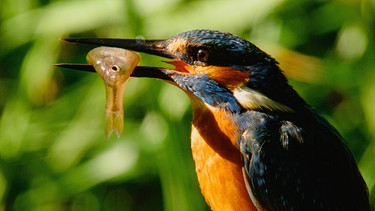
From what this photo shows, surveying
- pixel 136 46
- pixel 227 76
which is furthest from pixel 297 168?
pixel 136 46

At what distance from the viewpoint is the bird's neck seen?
3.48 metres

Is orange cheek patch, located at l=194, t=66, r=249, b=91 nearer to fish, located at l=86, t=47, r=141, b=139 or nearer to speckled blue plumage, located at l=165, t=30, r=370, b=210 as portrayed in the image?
speckled blue plumage, located at l=165, t=30, r=370, b=210

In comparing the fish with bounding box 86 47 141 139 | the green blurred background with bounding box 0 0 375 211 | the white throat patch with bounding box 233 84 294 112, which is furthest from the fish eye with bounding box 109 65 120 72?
the green blurred background with bounding box 0 0 375 211

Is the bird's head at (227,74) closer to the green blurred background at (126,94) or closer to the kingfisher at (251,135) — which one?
the kingfisher at (251,135)

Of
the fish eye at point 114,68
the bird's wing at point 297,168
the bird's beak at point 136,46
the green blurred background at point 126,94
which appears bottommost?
the green blurred background at point 126,94

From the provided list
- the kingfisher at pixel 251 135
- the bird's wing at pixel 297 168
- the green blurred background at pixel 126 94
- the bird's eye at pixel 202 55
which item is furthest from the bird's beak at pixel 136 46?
the green blurred background at pixel 126 94

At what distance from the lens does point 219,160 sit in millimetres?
3490

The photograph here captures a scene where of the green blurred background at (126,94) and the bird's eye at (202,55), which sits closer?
the bird's eye at (202,55)

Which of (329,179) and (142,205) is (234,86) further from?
(142,205)

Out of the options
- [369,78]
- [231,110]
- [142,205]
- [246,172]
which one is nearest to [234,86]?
[231,110]

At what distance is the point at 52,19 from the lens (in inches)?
197

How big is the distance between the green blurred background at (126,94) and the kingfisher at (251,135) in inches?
39.3

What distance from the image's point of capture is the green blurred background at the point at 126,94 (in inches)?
188

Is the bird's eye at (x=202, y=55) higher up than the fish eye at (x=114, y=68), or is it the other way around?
the bird's eye at (x=202, y=55)
